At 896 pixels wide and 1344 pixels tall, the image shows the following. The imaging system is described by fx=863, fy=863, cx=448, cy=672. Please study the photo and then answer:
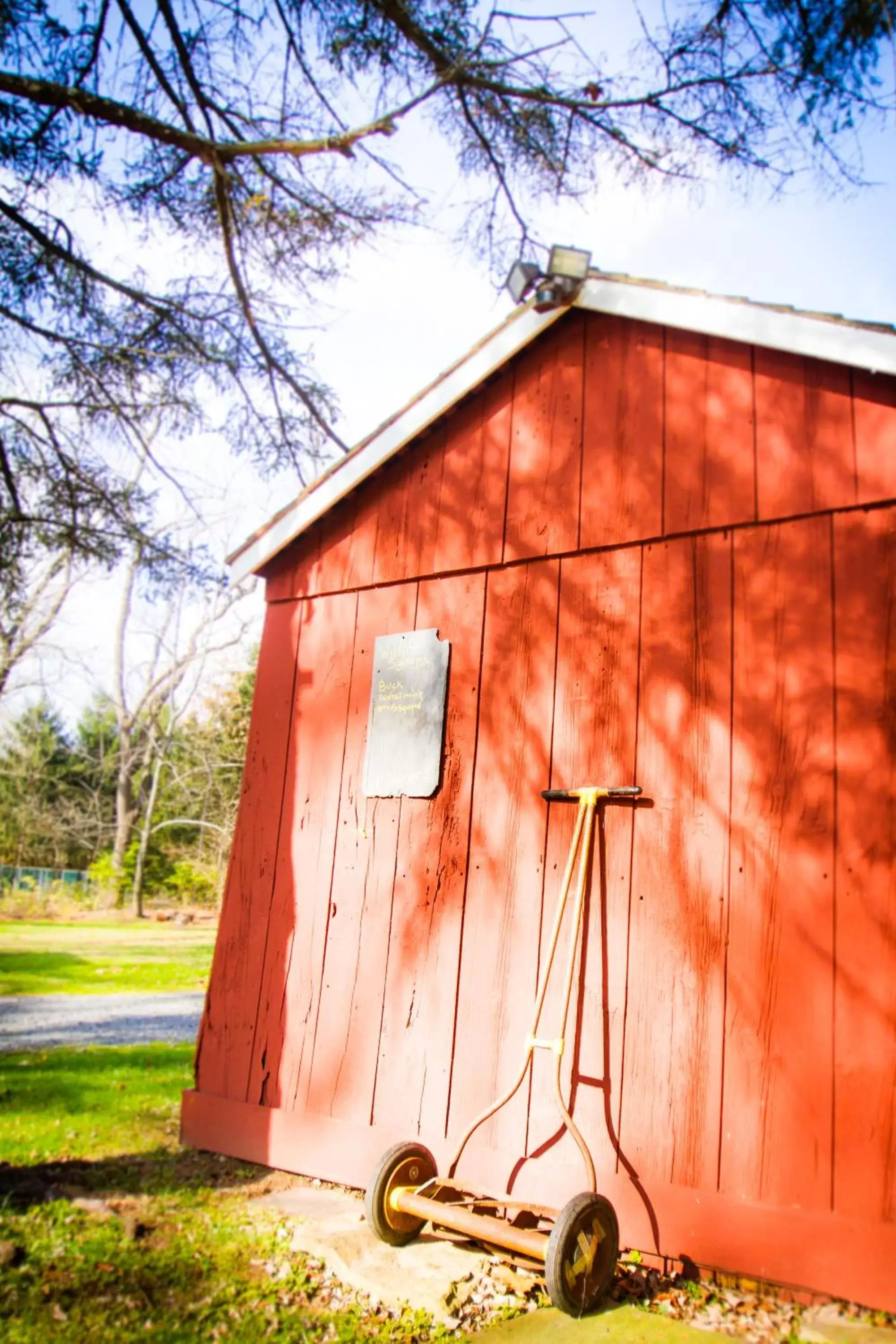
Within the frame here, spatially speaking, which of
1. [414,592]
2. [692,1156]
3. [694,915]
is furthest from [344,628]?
[692,1156]

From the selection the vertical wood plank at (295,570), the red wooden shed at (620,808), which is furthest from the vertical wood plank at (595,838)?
the vertical wood plank at (295,570)

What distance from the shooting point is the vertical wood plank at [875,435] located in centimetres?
332

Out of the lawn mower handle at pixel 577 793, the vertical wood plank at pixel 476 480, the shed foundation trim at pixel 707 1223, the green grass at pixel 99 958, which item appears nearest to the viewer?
the shed foundation trim at pixel 707 1223

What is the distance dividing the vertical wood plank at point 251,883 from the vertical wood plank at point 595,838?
5.71 feet

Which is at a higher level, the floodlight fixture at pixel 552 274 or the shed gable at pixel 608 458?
the floodlight fixture at pixel 552 274

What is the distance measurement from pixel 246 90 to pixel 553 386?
10.1 ft

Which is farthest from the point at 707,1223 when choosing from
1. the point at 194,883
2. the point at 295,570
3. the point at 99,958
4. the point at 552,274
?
the point at 194,883

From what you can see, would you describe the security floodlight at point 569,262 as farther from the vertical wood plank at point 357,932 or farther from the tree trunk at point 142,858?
the tree trunk at point 142,858

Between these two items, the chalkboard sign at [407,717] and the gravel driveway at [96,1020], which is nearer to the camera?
the chalkboard sign at [407,717]

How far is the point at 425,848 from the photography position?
4.20 m

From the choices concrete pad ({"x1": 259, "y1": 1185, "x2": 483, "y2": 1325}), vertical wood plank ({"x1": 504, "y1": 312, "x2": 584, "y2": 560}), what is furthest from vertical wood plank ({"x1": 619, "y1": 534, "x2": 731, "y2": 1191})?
concrete pad ({"x1": 259, "y1": 1185, "x2": 483, "y2": 1325})

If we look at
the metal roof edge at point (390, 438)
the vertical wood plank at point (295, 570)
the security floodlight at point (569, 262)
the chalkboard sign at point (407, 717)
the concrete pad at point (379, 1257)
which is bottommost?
the concrete pad at point (379, 1257)

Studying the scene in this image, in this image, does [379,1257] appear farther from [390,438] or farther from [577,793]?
[390,438]

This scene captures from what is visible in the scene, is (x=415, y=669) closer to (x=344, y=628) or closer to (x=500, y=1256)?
(x=344, y=628)
